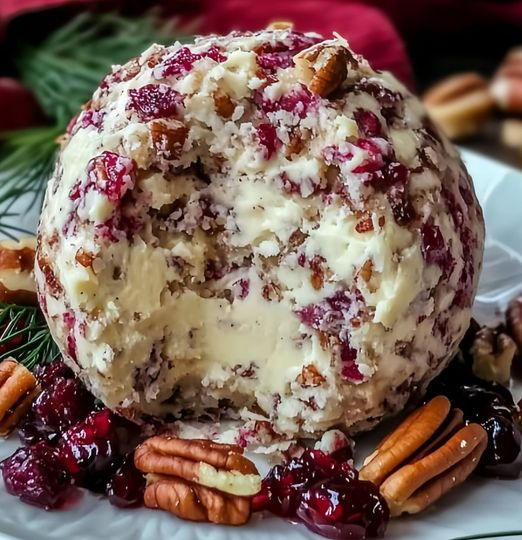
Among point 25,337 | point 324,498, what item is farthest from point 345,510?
point 25,337

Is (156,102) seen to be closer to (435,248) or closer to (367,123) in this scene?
(367,123)

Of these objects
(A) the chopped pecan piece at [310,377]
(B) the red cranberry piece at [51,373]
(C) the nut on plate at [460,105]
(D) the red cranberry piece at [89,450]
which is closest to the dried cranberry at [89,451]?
(D) the red cranberry piece at [89,450]

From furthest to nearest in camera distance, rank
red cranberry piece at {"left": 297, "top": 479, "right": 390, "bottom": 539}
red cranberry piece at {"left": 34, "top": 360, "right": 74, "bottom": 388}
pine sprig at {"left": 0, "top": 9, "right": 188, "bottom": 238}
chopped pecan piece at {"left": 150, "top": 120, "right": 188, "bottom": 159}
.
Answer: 1. pine sprig at {"left": 0, "top": 9, "right": 188, "bottom": 238}
2. red cranberry piece at {"left": 34, "top": 360, "right": 74, "bottom": 388}
3. chopped pecan piece at {"left": 150, "top": 120, "right": 188, "bottom": 159}
4. red cranberry piece at {"left": 297, "top": 479, "right": 390, "bottom": 539}

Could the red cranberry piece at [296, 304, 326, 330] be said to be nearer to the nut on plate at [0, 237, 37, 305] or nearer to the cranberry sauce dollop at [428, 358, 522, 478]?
the cranberry sauce dollop at [428, 358, 522, 478]

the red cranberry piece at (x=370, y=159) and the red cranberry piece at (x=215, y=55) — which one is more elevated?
the red cranberry piece at (x=215, y=55)

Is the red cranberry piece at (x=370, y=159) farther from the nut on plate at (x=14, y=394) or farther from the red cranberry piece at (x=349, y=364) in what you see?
the nut on plate at (x=14, y=394)

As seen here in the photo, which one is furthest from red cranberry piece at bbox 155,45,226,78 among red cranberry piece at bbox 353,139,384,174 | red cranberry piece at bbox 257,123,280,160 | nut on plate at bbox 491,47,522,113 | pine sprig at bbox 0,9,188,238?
nut on plate at bbox 491,47,522,113

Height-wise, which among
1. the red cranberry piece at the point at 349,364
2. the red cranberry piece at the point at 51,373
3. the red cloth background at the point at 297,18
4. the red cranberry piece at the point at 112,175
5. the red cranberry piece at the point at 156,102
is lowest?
the red cloth background at the point at 297,18

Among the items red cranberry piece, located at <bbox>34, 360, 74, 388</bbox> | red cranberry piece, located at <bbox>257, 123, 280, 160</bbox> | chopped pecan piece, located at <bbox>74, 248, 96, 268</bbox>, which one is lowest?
red cranberry piece, located at <bbox>34, 360, 74, 388</bbox>
